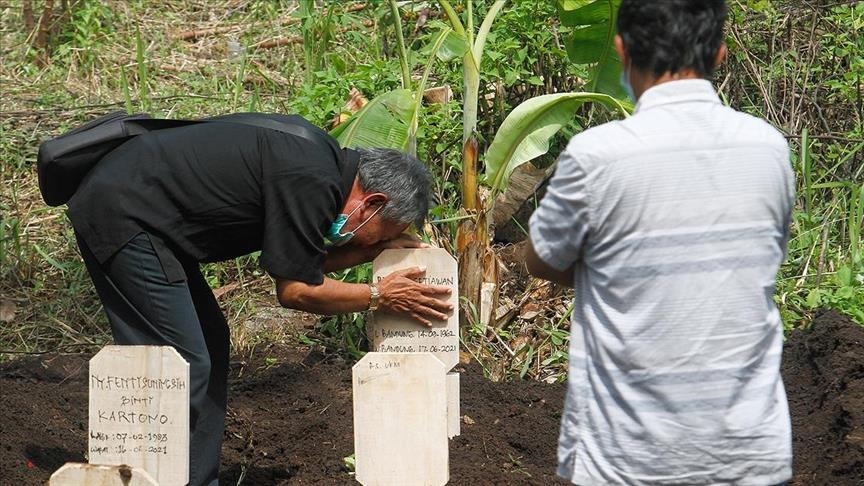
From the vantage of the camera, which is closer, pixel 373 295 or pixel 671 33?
pixel 671 33

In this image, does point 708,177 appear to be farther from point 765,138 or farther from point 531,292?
point 531,292

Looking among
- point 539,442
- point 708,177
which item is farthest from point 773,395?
point 539,442

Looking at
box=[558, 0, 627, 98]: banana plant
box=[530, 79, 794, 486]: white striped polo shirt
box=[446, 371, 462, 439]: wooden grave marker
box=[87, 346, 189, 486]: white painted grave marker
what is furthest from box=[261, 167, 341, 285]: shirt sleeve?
box=[558, 0, 627, 98]: banana plant

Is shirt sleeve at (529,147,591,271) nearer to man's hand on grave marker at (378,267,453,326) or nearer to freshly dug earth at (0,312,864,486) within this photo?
man's hand on grave marker at (378,267,453,326)

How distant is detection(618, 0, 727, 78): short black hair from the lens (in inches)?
92.7

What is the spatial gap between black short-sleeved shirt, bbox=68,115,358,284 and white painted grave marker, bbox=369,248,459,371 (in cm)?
26

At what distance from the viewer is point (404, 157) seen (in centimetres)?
382

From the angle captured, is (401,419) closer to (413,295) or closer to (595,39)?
(413,295)

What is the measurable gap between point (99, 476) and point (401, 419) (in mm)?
893

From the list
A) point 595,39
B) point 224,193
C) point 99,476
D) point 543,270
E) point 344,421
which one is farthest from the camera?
point 595,39

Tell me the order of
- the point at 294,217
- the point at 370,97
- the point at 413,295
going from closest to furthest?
the point at 294,217, the point at 413,295, the point at 370,97

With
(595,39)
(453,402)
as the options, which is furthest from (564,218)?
(595,39)

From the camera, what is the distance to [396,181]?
147 inches

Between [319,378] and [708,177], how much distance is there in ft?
10.7
